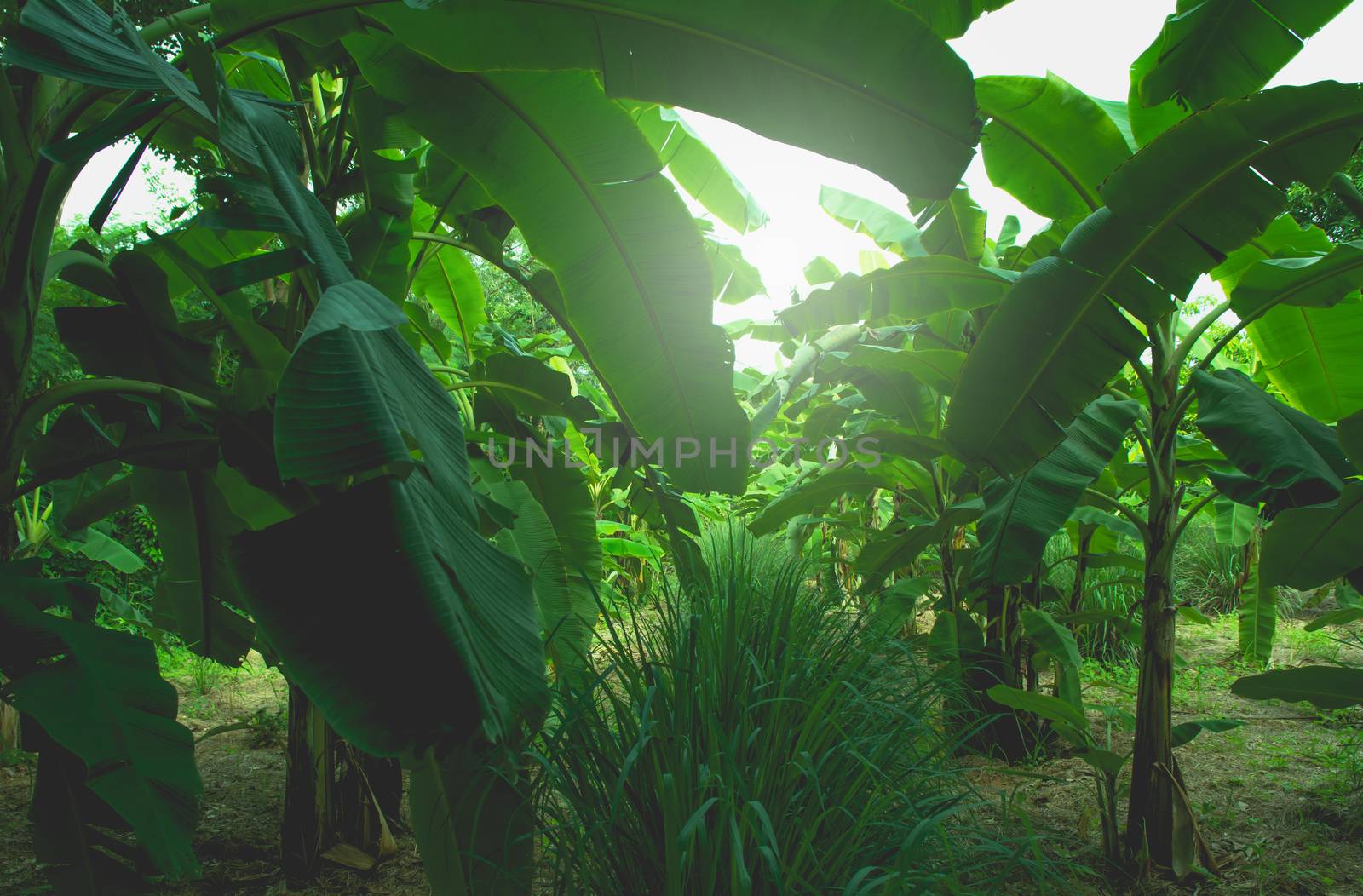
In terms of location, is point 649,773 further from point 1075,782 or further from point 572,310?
point 1075,782

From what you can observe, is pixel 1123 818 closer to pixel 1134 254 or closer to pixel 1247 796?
pixel 1247 796

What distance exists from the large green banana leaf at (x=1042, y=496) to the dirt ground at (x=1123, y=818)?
51 centimetres

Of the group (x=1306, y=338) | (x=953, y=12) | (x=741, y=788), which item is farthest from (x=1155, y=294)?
(x=741, y=788)

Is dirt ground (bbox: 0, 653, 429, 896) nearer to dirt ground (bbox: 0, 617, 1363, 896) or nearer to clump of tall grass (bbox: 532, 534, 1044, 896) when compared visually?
dirt ground (bbox: 0, 617, 1363, 896)

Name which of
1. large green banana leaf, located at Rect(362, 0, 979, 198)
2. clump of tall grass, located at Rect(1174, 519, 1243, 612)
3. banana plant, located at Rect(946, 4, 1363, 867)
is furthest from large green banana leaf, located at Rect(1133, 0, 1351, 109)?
clump of tall grass, located at Rect(1174, 519, 1243, 612)

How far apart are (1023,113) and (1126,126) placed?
545mm

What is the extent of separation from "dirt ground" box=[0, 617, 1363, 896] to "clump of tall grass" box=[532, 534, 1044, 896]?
208 mm

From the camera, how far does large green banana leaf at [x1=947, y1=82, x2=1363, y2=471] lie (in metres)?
1.58

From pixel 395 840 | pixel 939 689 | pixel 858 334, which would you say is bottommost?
pixel 395 840

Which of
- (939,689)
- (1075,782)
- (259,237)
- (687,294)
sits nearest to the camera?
(687,294)

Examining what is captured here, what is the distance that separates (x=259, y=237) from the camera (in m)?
2.44

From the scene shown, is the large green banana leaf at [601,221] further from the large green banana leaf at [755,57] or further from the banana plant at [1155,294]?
the banana plant at [1155,294]

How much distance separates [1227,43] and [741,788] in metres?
2.11

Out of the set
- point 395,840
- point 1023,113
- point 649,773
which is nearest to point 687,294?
point 649,773
